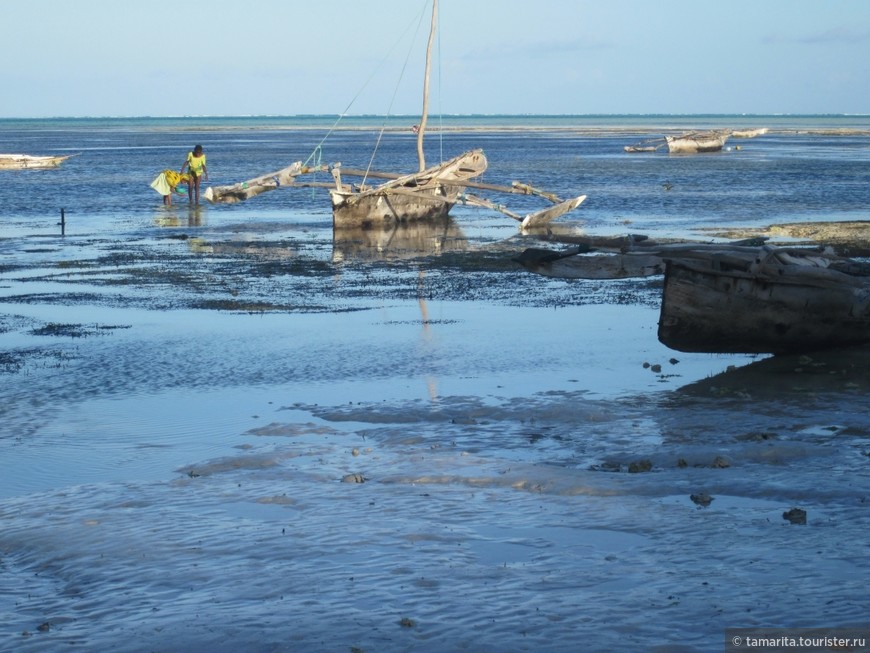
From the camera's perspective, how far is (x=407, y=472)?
795cm

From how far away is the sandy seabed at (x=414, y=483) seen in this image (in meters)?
5.54

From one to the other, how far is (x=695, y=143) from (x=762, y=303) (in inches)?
2587

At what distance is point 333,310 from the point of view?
49.2 ft

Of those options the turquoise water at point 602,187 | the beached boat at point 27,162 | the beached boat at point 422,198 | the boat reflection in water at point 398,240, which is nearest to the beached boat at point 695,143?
the turquoise water at point 602,187

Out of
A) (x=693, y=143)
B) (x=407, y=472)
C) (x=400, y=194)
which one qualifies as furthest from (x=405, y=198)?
(x=693, y=143)

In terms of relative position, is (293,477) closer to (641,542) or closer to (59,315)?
(641,542)

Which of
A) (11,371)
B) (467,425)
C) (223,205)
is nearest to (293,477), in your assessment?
(467,425)

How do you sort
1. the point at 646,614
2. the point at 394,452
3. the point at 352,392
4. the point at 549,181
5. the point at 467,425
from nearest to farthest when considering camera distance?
1. the point at 646,614
2. the point at 394,452
3. the point at 467,425
4. the point at 352,392
5. the point at 549,181

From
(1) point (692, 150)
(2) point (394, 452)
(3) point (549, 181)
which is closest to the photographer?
(2) point (394, 452)

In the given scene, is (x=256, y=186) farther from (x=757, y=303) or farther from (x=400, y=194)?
(x=757, y=303)

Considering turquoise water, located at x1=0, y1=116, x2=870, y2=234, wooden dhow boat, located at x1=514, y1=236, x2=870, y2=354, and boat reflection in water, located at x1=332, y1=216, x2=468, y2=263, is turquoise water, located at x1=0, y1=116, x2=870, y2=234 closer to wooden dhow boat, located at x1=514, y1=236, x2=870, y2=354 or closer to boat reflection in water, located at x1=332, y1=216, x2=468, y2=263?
boat reflection in water, located at x1=332, y1=216, x2=468, y2=263

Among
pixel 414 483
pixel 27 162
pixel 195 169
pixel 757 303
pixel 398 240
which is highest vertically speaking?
pixel 195 169

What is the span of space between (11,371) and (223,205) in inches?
869

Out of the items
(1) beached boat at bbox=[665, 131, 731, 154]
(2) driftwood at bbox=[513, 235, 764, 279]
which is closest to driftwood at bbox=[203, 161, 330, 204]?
(2) driftwood at bbox=[513, 235, 764, 279]
